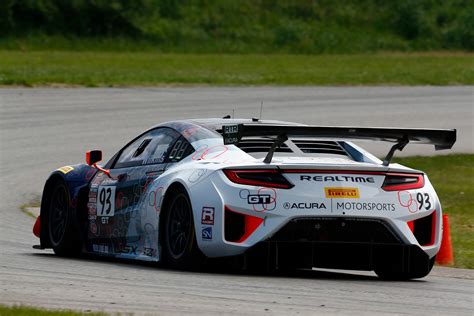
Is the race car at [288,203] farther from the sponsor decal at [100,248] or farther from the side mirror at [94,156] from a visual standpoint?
the side mirror at [94,156]

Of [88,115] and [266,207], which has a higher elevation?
[266,207]

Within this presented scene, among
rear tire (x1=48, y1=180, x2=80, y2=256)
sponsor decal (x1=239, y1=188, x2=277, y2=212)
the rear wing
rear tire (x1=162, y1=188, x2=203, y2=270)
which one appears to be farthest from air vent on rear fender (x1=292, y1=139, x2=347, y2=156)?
rear tire (x1=48, y1=180, x2=80, y2=256)

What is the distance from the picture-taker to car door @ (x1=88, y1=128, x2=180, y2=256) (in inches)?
374

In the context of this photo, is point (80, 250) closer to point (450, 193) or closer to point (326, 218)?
point (326, 218)

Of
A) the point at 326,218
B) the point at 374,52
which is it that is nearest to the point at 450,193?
the point at 326,218

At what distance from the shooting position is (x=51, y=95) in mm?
27000

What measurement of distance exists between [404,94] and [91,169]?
20.8 m

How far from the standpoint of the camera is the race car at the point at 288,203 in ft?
27.7

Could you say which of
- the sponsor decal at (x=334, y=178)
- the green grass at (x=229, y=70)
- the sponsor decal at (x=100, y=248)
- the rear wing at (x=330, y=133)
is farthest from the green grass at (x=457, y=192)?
the green grass at (x=229, y=70)

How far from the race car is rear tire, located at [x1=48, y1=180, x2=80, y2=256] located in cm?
108

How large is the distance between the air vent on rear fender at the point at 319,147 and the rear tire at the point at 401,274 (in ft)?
3.16

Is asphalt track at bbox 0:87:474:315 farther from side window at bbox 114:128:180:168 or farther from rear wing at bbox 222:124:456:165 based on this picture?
rear wing at bbox 222:124:456:165

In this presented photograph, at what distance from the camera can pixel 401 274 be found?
354 inches

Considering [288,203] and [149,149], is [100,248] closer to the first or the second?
[149,149]
